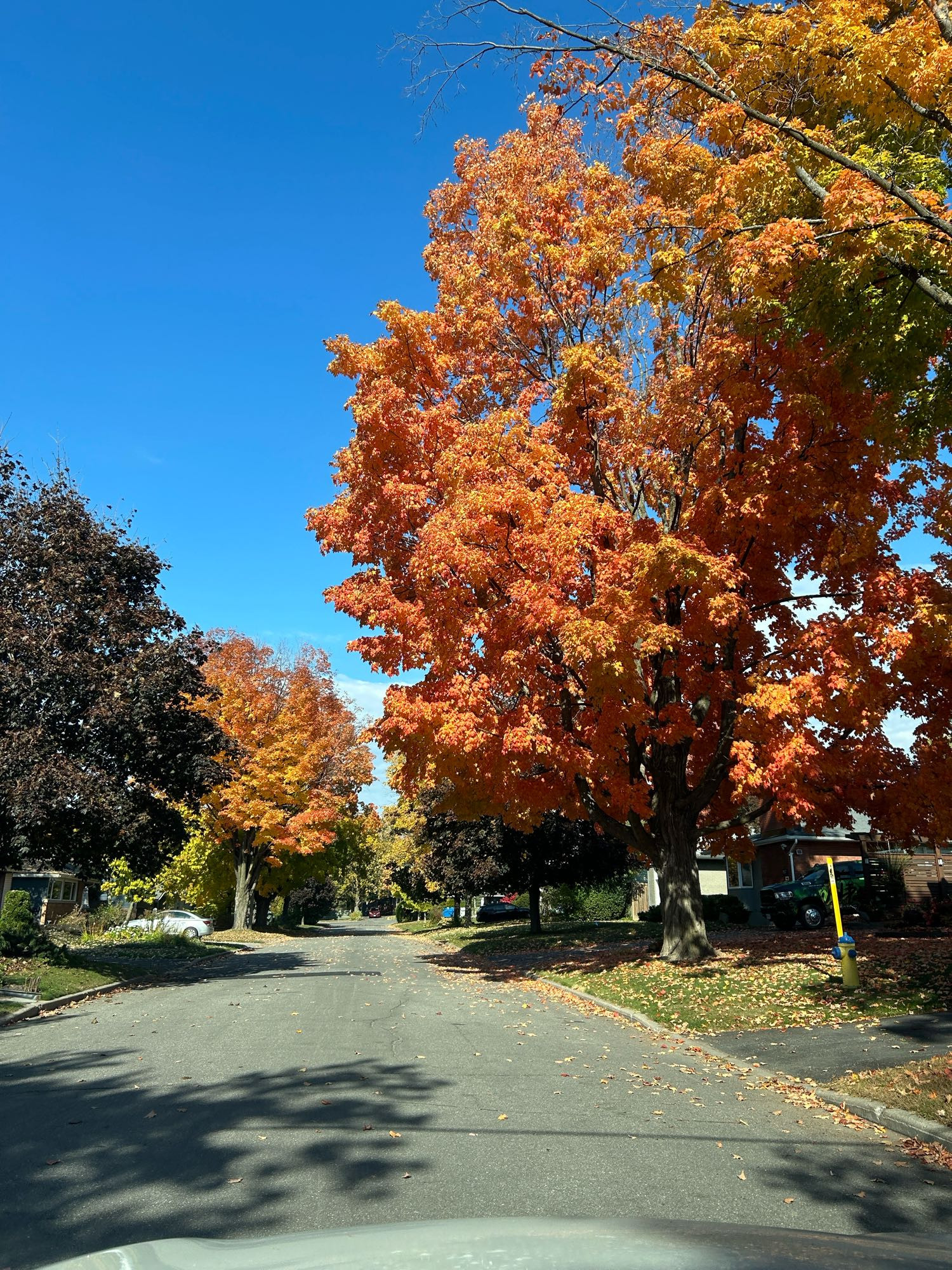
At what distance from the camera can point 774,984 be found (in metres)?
13.2

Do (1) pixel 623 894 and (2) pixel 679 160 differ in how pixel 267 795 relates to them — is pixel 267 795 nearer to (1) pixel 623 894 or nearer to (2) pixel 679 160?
(1) pixel 623 894

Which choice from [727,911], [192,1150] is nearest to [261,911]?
[727,911]

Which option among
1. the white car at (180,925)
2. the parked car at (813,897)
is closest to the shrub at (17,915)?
the parked car at (813,897)

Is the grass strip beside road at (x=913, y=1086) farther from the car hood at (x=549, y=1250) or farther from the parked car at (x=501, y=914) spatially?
the parked car at (x=501, y=914)

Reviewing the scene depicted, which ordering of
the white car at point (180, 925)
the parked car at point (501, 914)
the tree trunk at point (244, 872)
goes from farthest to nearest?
the parked car at point (501, 914), the tree trunk at point (244, 872), the white car at point (180, 925)

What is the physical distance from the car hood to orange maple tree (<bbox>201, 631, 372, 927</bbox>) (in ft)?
89.8

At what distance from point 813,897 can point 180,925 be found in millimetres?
27122

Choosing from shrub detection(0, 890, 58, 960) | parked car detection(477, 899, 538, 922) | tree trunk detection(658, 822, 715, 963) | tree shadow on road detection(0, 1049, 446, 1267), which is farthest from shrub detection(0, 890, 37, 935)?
parked car detection(477, 899, 538, 922)

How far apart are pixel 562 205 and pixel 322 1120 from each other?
585 inches

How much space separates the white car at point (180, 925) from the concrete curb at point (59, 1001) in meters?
21.3

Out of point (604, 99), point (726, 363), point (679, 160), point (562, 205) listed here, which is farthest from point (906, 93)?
point (562, 205)

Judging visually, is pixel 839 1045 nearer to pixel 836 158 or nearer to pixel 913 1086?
pixel 913 1086

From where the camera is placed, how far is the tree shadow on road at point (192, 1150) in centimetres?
437

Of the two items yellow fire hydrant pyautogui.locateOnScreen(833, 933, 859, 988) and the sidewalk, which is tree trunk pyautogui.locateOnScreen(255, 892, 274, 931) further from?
the sidewalk
